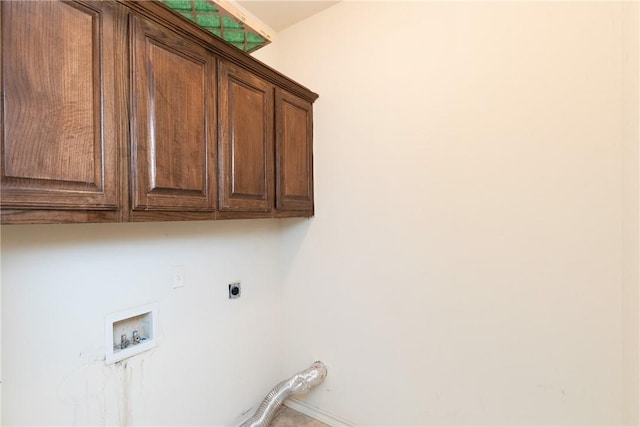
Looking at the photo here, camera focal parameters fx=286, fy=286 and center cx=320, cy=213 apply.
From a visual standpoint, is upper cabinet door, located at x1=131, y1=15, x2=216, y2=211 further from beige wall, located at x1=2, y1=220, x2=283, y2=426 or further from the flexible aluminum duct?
the flexible aluminum duct

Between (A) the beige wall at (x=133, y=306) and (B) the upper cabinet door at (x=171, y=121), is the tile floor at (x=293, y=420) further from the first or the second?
(B) the upper cabinet door at (x=171, y=121)

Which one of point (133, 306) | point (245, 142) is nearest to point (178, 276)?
point (133, 306)

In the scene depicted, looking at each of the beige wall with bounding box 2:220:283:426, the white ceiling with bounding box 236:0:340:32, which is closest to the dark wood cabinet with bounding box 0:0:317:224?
the beige wall with bounding box 2:220:283:426

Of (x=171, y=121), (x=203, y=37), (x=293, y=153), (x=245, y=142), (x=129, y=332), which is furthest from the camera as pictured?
(x=293, y=153)

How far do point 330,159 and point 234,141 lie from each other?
706 mm

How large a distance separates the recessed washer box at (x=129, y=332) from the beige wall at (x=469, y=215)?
3.16 feet

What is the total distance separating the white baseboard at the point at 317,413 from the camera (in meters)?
1.87

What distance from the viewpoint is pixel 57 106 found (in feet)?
2.78

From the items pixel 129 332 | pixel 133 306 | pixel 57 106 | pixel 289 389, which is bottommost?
pixel 289 389

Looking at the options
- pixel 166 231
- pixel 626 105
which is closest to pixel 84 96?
pixel 166 231

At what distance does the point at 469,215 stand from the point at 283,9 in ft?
5.76

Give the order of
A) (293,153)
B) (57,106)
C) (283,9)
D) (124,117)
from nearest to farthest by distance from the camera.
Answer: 1. (57,106)
2. (124,117)
3. (293,153)
4. (283,9)

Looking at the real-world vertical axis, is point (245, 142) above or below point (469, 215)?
above

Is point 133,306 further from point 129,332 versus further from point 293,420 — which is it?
point 293,420
